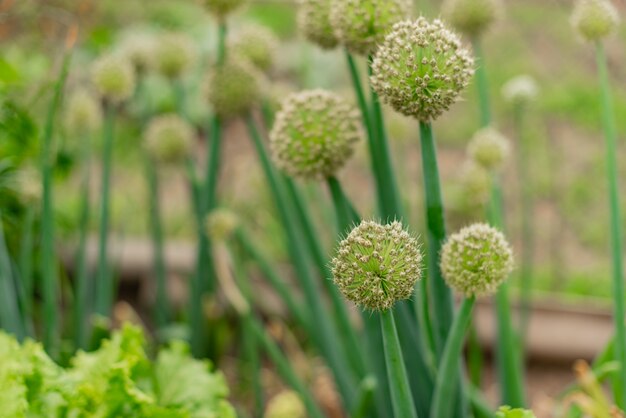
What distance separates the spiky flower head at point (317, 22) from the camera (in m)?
1.23

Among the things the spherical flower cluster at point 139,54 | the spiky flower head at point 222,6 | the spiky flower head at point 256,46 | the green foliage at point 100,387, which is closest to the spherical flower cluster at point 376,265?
the green foliage at point 100,387

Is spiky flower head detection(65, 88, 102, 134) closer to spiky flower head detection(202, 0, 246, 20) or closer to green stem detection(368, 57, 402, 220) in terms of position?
spiky flower head detection(202, 0, 246, 20)

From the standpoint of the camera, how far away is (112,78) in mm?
1683

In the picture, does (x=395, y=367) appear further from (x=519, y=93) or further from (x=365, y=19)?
(x=519, y=93)

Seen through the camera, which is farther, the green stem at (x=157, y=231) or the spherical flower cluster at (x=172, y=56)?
the green stem at (x=157, y=231)

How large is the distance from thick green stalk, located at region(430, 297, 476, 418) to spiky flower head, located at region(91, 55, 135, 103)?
872 mm

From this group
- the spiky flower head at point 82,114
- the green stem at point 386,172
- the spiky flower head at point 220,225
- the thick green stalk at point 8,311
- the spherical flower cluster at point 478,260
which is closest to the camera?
the spherical flower cluster at point 478,260

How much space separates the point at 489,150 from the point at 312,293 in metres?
0.35

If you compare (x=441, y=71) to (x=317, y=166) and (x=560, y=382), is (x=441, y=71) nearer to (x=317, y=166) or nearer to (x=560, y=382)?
(x=317, y=166)

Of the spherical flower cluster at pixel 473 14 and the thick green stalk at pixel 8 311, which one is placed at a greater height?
the spherical flower cluster at pixel 473 14

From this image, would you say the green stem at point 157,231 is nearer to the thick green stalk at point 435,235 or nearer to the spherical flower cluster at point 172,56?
the spherical flower cluster at point 172,56

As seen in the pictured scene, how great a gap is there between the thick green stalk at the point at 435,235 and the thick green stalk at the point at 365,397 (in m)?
0.18

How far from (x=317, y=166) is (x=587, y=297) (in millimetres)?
1577

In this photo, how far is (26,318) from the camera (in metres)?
1.61
